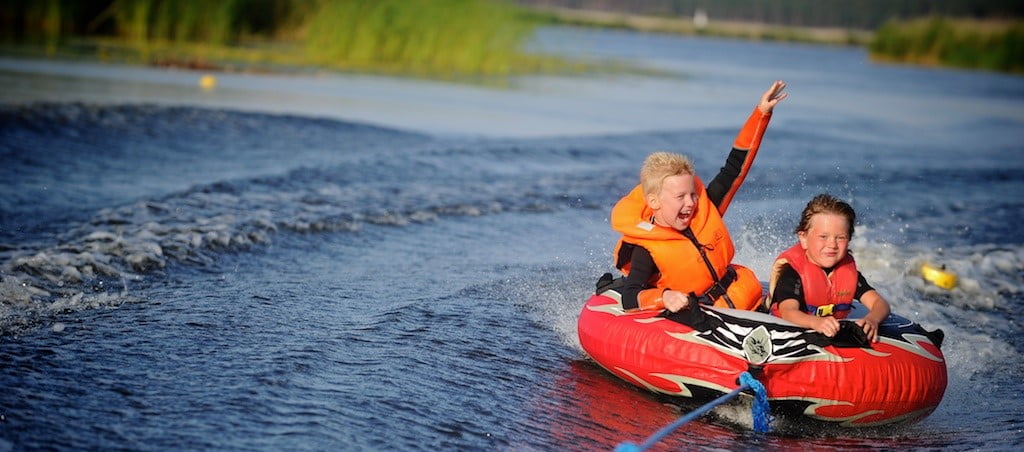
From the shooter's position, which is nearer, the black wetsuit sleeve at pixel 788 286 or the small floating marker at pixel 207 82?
the black wetsuit sleeve at pixel 788 286

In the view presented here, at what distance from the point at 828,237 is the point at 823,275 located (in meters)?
0.24

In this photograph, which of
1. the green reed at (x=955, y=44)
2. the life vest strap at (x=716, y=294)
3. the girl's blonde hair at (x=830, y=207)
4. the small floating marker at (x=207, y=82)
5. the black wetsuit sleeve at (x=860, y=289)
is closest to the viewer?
the girl's blonde hair at (x=830, y=207)

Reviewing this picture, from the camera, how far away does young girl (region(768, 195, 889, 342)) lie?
5.90 meters

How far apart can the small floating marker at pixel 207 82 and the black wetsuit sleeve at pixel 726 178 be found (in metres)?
12.5

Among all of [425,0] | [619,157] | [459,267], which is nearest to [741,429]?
[459,267]

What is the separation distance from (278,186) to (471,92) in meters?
9.88

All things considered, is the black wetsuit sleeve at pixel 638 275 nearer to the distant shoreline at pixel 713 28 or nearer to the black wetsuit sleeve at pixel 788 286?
the black wetsuit sleeve at pixel 788 286

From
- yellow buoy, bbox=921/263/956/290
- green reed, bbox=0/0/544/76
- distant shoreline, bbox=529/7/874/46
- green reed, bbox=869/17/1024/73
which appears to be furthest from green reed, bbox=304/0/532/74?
distant shoreline, bbox=529/7/874/46

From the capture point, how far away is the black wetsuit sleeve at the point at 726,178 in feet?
21.7

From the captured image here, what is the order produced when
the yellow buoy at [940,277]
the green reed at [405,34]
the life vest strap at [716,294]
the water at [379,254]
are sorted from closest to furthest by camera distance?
the water at [379,254] → the life vest strap at [716,294] → the yellow buoy at [940,277] → the green reed at [405,34]

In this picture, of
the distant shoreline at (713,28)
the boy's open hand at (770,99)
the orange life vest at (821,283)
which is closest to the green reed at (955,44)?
the distant shoreline at (713,28)

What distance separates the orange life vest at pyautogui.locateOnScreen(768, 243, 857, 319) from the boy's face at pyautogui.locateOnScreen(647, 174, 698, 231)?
1.72 ft

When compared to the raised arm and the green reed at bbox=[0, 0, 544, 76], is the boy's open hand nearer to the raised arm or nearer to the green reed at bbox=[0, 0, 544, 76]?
the raised arm

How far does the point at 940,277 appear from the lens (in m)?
9.62
